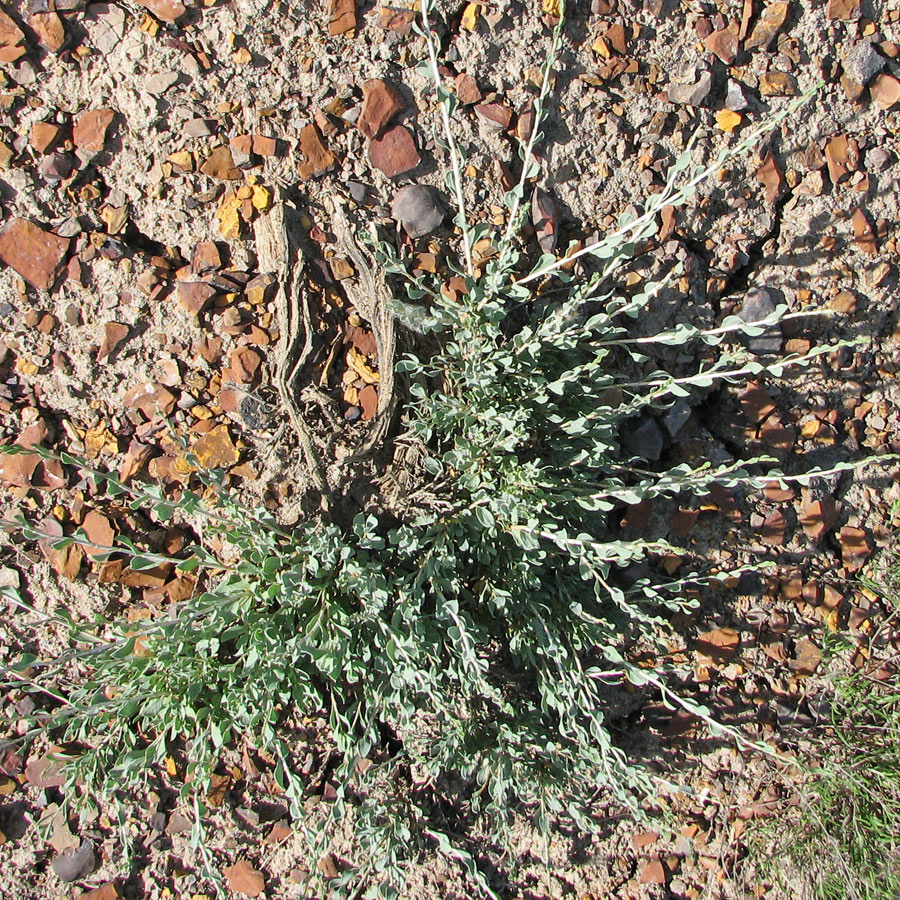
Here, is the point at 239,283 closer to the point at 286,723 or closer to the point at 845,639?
the point at 286,723

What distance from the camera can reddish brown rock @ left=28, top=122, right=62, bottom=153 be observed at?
2.43 m

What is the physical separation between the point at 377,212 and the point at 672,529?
1.54 meters

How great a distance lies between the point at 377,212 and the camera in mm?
2559

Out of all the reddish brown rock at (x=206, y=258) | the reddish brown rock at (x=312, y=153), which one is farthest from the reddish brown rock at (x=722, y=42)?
the reddish brown rock at (x=206, y=258)

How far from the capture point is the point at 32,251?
8.02 ft

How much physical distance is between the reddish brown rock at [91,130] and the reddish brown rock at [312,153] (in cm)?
63

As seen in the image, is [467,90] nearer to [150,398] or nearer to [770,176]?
[770,176]

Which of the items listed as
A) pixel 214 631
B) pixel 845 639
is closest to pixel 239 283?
pixel 214 631

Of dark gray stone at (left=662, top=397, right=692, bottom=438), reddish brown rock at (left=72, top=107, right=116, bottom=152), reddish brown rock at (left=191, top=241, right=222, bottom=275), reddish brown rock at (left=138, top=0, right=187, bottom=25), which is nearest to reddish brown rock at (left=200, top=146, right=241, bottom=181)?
reddish brown rock at (left=191, top=241, right=222, bottom=275)

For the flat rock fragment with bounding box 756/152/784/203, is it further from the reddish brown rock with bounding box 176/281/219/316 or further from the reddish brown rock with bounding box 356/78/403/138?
the reddish brown rock with bounding box 176/281/219/316

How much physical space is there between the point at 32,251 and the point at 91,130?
1.43 ft

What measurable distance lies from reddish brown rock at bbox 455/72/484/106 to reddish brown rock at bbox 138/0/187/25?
3.04 ft

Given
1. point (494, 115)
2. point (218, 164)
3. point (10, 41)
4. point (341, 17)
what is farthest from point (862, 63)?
Answer: point (10, 41)

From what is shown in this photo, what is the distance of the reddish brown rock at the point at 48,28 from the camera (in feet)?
7.95
